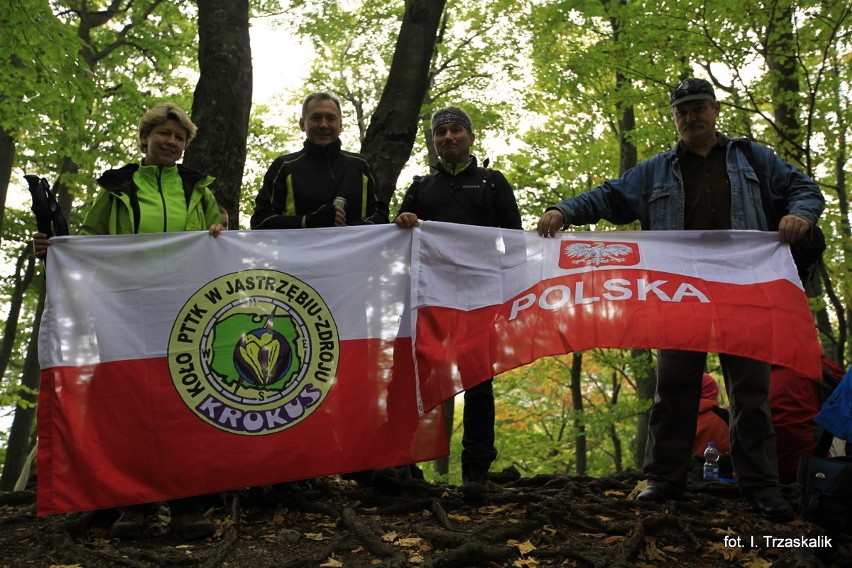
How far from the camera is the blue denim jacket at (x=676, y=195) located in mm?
4500

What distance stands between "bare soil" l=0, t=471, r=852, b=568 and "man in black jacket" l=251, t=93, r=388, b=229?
1844mm

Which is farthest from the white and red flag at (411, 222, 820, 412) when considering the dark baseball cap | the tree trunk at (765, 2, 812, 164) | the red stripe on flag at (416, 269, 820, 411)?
the tree trunk at (765, 2, 812, 164)

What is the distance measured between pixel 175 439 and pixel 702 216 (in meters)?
3.43

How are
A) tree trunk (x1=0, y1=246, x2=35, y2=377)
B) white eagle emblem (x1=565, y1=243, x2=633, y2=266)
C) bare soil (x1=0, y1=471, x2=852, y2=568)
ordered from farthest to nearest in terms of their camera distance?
1. tree trunk (x1=0, y1=246, x2=35, y2=377)
2. white eagle emblem (x1=565, y1=243, x2=633, y2=266)
3. bare soil (x1=0, y1=471, x2=852, y2=568)

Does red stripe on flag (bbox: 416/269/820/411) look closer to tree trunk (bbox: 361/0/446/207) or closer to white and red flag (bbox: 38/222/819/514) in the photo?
white and red flag (bbox: 38/222/819/514)

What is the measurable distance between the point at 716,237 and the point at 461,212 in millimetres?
1621

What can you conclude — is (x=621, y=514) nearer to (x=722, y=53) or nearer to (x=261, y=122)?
(x=722, y=53)

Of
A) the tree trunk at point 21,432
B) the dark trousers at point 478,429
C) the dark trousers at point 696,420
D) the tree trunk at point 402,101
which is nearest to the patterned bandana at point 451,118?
the tree trunk at point 402,101

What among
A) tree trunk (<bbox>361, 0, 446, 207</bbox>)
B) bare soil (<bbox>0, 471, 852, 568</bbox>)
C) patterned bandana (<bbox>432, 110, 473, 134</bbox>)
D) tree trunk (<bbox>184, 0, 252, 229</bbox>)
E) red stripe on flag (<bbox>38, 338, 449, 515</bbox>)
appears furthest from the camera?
tree trunk (<bbox>361, 0, 446, 207</bbox>)

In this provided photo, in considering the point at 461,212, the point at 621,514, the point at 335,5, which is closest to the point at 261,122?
the point at 335,5

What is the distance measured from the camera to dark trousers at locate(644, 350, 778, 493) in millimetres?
4371

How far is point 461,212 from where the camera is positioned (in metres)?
5.08

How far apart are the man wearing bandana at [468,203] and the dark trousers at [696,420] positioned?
3.46 ft

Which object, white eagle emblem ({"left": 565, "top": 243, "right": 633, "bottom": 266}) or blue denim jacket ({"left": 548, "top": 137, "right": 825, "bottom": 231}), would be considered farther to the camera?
white eagle emblem ({"left": 565, "top": 243, "right": 633, "bottom": 266})
